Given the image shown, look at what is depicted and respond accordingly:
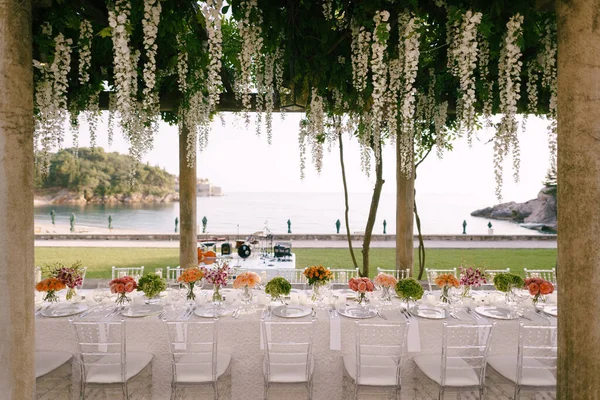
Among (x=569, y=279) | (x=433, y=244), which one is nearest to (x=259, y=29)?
(x=569, y=279)

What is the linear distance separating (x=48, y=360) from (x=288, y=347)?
6.33 ft

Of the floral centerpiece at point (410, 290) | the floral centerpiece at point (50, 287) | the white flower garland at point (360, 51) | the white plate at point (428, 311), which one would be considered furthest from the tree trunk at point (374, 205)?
the floral centerpiece at point (50, 287)

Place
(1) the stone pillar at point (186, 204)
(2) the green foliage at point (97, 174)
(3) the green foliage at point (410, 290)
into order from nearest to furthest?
(3) the green foliage at point (410, 290) < (1) the stone pillar at point (186, 204) < (2) the green foliage at point (97, 174)

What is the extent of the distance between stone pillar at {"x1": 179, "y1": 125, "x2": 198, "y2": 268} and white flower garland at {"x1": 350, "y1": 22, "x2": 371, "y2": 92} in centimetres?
285

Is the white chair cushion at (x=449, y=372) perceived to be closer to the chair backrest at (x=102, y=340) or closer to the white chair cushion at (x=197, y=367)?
the white chair cushion at (x=197, y=367)

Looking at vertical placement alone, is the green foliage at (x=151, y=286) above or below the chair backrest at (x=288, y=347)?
above

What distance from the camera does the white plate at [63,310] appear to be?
3.40 meters

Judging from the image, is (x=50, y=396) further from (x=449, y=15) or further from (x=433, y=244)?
(x=433, y=244)

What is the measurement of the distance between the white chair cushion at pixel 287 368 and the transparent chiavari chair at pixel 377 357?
14.1 inches

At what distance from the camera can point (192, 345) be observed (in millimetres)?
3283

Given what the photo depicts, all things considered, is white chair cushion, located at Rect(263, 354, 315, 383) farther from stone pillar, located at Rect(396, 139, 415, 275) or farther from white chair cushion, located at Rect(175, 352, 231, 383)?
stone pillar, located at Rect(396, 139, 415, 275)

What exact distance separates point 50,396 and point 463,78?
4.13m

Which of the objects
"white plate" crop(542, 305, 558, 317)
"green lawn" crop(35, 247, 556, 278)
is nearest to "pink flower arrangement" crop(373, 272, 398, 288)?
"white plate" crop(542, 305, 558, 317)

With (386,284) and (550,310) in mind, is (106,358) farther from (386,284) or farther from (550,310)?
(550,310)
